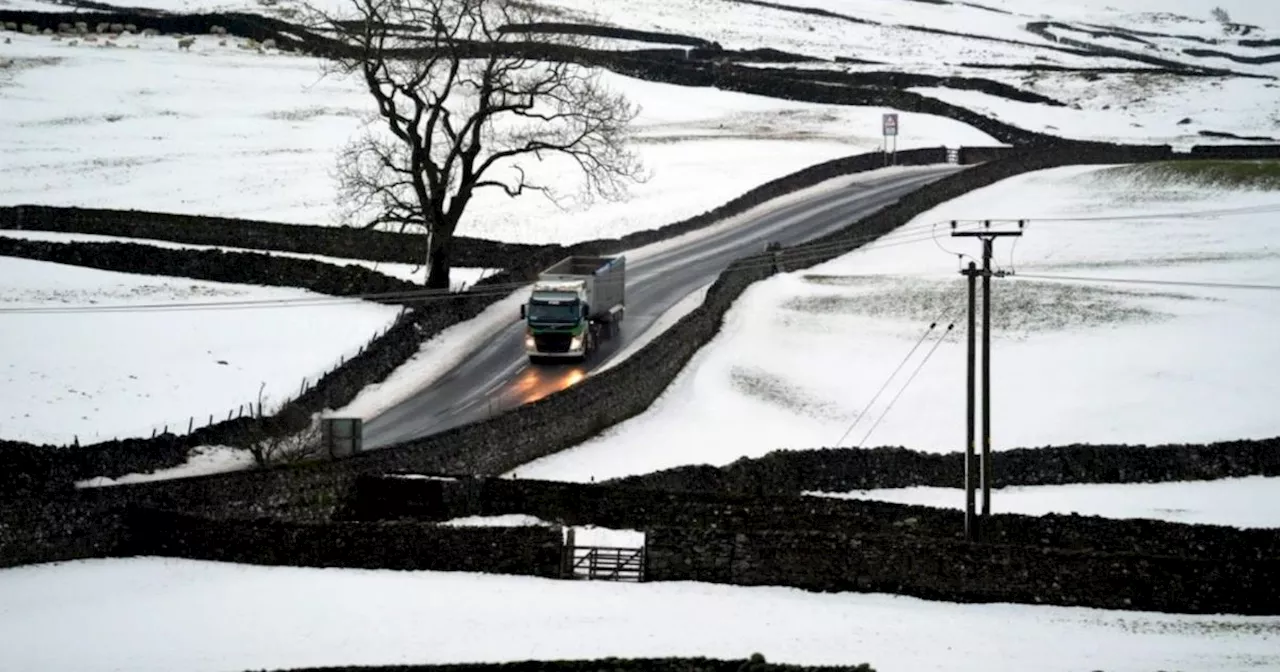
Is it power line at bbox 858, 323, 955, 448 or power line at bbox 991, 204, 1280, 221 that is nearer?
power line at bbox 858, 323, 955, 448

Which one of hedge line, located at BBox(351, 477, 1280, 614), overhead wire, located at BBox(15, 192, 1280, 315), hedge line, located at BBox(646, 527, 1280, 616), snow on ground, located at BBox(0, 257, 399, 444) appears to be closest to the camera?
hedge line, located at BBox(646, 527, 1280, 616)

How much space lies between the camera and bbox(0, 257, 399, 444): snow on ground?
3869 centimetres

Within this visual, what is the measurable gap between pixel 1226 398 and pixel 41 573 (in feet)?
102

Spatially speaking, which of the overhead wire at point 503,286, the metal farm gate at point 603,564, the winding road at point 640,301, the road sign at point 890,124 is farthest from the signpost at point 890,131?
the metal farm gate at point 603,564

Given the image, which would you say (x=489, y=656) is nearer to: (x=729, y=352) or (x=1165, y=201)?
(x=729, y=352)

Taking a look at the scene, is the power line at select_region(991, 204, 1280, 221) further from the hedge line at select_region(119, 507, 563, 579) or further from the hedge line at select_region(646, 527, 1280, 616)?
the hedge line at select_region(119, 507, 563, 579)

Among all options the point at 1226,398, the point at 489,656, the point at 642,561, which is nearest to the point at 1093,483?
the point at 1226,398

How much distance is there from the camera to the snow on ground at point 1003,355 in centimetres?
4425

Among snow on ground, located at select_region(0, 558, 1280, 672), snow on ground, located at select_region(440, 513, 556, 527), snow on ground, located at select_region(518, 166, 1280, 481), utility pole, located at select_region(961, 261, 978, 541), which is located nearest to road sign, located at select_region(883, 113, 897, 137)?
snow on ground, located at select_region(518, 166, 1280, 481)

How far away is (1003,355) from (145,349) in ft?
80.1

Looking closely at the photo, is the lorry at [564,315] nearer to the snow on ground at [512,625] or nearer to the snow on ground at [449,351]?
the snow on ground at [449,351]

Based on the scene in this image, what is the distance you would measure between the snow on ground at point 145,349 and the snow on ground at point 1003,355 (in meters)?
8.15

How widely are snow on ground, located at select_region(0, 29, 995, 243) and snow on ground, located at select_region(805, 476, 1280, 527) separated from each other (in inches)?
1186

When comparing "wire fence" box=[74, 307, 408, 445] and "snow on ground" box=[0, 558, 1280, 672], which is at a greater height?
"wire fence" box=[74, 307, 408, 445]
